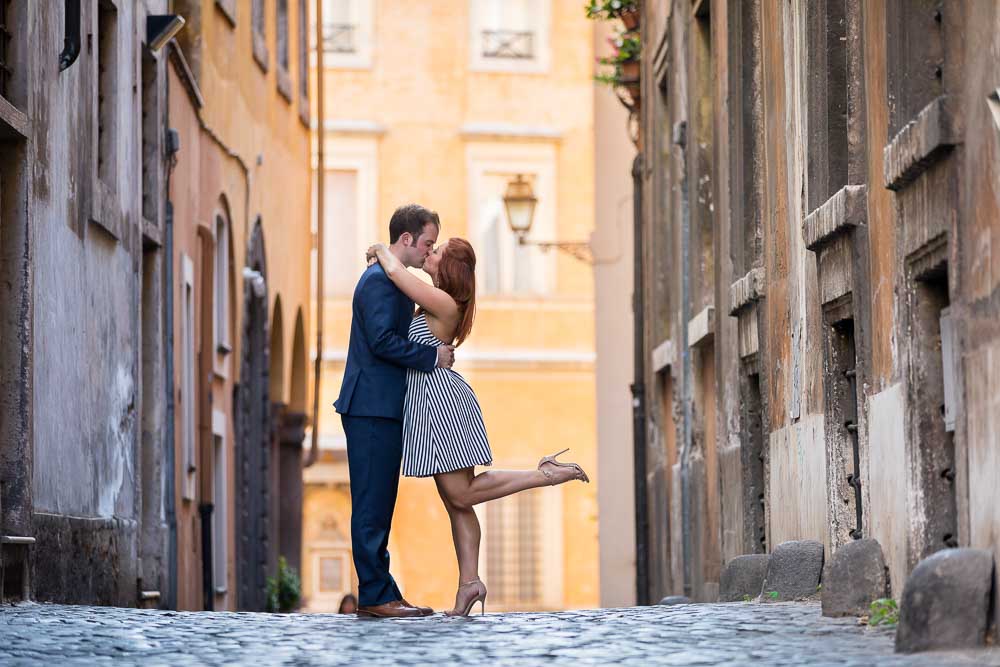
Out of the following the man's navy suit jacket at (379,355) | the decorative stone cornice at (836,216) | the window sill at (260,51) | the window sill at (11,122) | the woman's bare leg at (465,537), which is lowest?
the woman's bare leg at (465,537)

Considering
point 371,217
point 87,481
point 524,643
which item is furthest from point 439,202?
point 524,643

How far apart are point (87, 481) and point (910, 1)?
6378mm

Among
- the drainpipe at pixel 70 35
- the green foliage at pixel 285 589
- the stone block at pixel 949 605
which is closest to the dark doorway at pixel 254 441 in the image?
the green foliage at pixel 285 589

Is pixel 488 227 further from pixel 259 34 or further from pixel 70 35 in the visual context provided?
pixel 70 35

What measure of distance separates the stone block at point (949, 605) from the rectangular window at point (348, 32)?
29459 millimetres

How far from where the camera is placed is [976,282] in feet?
24.0

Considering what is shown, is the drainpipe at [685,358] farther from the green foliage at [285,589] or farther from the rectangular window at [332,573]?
the rectangular window at [332,573]

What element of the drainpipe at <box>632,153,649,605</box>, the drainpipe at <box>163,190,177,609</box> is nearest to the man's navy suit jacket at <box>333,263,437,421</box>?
the drainpipe at <box>163,190,177,609</box>

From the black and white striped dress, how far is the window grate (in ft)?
9.79

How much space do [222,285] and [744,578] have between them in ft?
30.7

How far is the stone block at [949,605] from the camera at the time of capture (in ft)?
22.5

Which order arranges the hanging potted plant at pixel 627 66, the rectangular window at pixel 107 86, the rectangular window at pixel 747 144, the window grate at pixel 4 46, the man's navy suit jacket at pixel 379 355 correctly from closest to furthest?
the man's navy suit jacket at pixel 379 355
the window grate at pixel 4 46
the rectangular window at pixel 747 144
the rectangular window at pixel 107 86
the hanging potted plant at pixel 627 66

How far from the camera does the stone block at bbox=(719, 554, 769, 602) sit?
12.0 m

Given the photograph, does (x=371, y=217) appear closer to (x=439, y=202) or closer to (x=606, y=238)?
(x=439, y=202)
